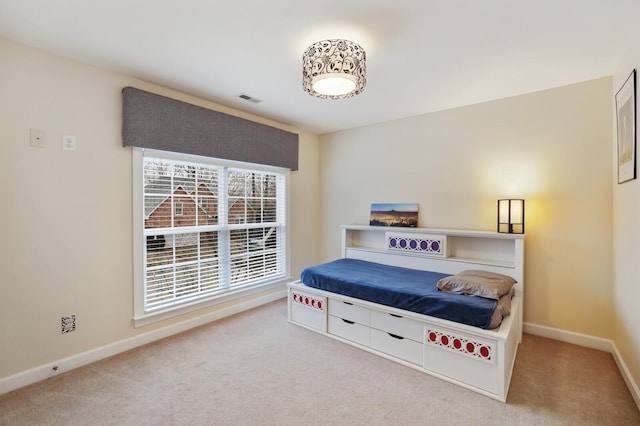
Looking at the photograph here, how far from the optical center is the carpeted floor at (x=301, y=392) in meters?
1.77

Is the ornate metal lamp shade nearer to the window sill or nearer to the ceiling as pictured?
the ceiling

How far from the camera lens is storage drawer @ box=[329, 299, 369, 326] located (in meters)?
2.64

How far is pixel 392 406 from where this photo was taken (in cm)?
188

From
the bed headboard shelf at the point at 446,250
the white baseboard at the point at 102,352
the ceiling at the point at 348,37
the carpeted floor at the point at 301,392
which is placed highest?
the ceiling at the point at 348,37

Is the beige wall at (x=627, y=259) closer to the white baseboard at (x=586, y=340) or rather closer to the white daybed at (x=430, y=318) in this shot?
the white baseboard at (x=586, y=340)

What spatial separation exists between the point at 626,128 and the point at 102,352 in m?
4.46

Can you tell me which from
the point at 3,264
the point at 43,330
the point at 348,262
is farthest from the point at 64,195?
the point at 348,262

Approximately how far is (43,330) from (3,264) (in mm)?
560

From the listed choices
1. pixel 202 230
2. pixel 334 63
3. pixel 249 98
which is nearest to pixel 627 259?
pixel 334 63

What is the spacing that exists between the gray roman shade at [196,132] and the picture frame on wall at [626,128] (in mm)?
3246

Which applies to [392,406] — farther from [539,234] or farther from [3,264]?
[3,264]

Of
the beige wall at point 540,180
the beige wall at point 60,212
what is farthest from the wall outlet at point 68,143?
the beige wall at point 540,180

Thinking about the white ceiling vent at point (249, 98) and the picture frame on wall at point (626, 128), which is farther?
the white ceiling vent at point (249, 98)

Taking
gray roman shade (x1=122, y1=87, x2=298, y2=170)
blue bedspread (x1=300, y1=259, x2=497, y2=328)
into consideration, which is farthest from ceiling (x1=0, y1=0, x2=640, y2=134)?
blue bedspread (x1=300, y1=259, x2=497, y2=328)
